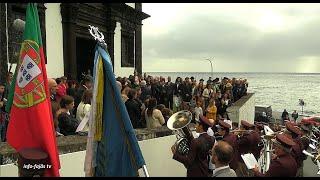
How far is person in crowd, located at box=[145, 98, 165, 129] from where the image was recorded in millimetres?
9719

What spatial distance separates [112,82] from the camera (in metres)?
4.38

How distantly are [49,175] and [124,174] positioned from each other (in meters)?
0.72

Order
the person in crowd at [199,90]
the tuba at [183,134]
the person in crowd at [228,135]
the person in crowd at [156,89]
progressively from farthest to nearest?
1. the person in crowd at [199,90]
2. the person in crowd at [156,89]
3. the person in crowd at [228,135]
4. the tuba at [183,134]

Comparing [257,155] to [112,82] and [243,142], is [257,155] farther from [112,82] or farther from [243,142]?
[112,82]

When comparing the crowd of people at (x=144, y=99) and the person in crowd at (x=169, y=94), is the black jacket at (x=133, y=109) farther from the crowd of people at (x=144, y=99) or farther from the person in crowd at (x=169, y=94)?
the person in crowd at (x=169, y=94)

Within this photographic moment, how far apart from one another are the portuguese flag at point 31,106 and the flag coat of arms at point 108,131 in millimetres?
413

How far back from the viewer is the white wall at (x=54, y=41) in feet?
47.2

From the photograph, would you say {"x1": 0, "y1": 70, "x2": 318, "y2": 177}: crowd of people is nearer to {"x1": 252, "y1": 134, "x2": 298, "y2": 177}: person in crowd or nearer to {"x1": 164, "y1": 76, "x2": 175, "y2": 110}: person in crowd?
{"x1": 252, "y1": 134, "x2": 298, "y2": 177}: person in crowd

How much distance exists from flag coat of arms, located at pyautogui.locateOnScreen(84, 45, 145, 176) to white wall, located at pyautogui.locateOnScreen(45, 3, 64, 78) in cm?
1026

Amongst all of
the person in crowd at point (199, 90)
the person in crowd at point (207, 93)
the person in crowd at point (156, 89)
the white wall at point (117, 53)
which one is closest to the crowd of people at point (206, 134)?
the person in crowd at point (156, 89)

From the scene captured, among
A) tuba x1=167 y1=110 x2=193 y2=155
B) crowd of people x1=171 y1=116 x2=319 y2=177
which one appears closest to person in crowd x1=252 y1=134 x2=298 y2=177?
crowd of people x1=171 y1=116 x2=319 y2=177

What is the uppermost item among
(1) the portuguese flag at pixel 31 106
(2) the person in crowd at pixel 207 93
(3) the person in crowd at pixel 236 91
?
(1) the portuguese flag at pixel 31 106

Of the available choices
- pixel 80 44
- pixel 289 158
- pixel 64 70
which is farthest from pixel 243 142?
pixel 80 44

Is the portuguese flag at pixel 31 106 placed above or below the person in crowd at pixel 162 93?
above
